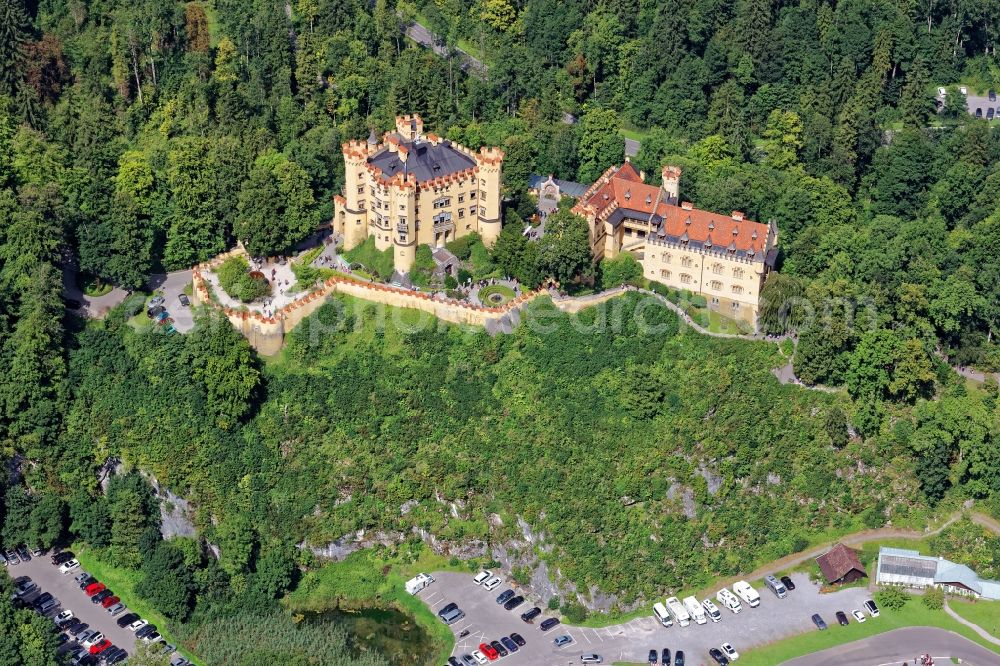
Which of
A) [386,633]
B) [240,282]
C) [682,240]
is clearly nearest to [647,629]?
[386,633]

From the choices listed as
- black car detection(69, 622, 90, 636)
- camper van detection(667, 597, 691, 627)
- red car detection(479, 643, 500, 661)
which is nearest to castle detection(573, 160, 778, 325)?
camper van detection(667, 597, 691, 627)

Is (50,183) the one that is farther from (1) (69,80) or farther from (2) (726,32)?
(2) (726,32)

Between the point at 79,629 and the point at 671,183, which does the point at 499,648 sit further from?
the point at 671,183

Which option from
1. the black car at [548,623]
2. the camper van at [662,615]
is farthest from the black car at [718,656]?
the black car at [548,623]

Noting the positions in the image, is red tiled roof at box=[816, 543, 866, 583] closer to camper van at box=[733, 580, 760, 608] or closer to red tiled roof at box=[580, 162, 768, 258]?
camper van at box=[733, 580, 760, 608]

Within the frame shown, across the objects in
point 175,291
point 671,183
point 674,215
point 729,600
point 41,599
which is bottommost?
point 41,599

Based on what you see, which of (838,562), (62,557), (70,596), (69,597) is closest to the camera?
(838,562)

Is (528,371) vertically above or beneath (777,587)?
above
